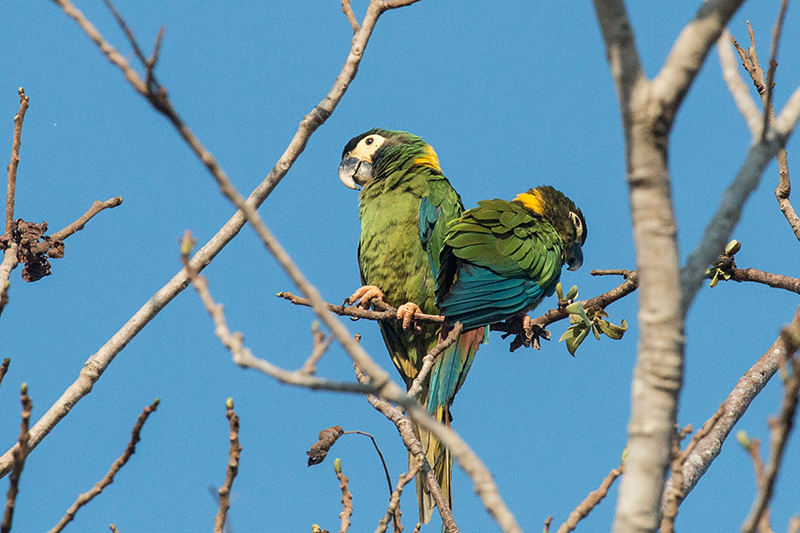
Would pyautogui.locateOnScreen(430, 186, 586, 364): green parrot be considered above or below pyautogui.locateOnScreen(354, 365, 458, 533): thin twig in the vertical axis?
above

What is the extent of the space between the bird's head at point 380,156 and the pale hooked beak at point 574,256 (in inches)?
45.8

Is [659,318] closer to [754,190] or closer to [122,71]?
[754,190]

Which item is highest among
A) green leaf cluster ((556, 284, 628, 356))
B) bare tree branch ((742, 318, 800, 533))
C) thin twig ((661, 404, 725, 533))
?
green leaf cluster ((556, 284, 628, 356))

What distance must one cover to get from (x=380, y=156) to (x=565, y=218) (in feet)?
5.05

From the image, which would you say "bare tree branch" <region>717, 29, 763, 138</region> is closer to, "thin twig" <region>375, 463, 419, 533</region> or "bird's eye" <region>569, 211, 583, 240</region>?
"thin twig" <region>375, 463, 419, 533</region>

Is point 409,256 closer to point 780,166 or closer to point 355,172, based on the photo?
point 355,172

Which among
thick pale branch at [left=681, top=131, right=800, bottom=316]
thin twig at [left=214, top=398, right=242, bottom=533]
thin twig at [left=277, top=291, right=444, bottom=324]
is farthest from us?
thin twig at [left=277, top=291, right=444, bottom=324]

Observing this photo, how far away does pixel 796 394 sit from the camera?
1.12 m

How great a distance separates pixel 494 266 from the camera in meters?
4.50

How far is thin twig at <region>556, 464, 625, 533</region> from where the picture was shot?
1.85 metres

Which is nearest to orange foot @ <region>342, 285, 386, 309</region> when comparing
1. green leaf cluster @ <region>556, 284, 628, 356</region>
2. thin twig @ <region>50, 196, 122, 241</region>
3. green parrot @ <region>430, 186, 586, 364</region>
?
green parrot @ <region>430, 186, 586, 364</region>

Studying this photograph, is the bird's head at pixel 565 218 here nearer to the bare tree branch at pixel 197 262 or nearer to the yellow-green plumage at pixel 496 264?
the yellow-green plumage at pixel 496 264

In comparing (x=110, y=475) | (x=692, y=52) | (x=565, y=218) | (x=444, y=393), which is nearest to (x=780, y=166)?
(x=565, y=218)

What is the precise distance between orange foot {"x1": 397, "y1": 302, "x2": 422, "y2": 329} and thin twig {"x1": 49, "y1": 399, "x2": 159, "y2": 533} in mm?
2879
